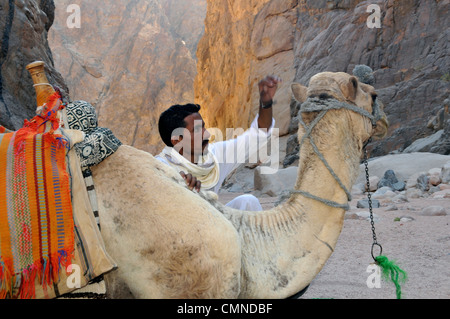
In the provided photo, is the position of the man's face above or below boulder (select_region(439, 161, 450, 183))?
above

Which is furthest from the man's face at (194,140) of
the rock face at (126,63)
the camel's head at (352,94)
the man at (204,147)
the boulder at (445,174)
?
the rock face at (126,63)

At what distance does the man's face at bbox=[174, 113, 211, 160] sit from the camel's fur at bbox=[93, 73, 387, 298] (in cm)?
97

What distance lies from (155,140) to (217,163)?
1658 inches

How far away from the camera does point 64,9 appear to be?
48594mm

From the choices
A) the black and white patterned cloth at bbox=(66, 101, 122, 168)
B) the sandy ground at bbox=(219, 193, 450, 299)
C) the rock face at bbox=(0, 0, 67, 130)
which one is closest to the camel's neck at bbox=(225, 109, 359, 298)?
the black and white patterned cloth at bbox=(66, 101, 122, 168)

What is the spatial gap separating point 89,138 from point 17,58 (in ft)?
22.8

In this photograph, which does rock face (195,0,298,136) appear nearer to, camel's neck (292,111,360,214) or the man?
the man

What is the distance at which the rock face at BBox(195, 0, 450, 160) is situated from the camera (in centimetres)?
1375

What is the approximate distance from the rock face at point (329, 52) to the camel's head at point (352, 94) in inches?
457

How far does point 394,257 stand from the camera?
13.4ft

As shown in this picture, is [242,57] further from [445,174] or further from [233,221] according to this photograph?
[233,221]

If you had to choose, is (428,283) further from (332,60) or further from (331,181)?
(332,60)

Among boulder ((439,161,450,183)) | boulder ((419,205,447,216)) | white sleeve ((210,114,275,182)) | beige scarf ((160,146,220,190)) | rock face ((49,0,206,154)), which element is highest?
rock face ((49,0,206,154))
